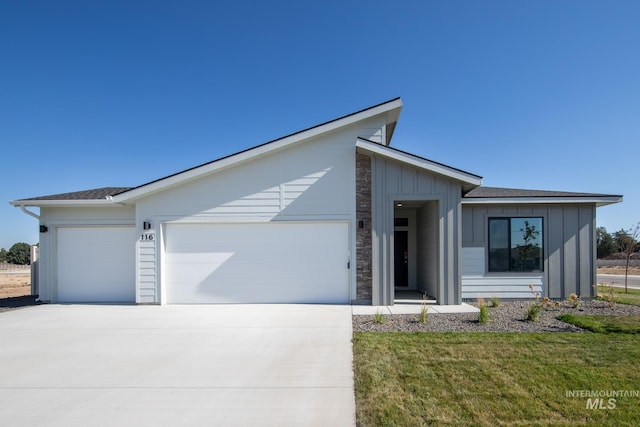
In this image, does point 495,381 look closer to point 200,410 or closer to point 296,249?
point 200,410

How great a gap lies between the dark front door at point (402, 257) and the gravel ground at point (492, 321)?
11.8ft

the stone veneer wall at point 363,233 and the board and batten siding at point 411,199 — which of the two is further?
the stone veneer wall at point 363,233

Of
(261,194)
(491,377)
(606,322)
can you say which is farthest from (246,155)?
(606,322)

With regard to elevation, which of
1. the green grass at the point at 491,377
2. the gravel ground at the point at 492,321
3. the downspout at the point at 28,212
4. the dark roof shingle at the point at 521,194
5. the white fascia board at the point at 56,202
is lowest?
the gravel ground at the point at 492,321

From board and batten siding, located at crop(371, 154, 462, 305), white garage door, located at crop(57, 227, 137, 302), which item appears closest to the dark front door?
board and batten siding, located at crop(371, 154, 462, 305)

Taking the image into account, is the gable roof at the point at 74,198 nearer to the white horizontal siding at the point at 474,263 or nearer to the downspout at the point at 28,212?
the downspout at the point at 28,212

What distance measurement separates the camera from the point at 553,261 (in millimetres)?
9695

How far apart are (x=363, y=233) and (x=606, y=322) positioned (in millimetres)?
5529

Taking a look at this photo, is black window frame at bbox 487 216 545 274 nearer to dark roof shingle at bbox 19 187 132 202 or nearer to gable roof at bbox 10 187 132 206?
gable roof at bbox 10 187 132 206

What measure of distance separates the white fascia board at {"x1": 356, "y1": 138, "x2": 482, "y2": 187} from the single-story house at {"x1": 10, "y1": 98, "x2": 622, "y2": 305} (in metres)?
0.03

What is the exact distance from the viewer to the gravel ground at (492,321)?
20.6ft

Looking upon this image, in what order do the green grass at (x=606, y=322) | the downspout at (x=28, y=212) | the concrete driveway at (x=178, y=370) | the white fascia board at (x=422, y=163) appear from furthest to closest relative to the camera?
the downspout at (x=28, y=212)
the white fascia board at (x=422, y=163)
the green grass at (x=606, y=322)
the concrete driveway at (x=178, y=370)

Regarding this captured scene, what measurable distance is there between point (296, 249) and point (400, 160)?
3.78 m

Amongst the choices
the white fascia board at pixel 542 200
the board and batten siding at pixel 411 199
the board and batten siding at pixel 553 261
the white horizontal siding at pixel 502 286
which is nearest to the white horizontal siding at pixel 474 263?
the board and batten siding at pixel 553 261
